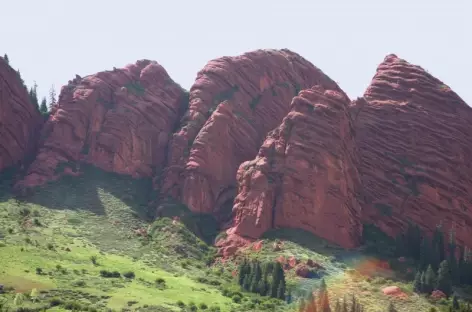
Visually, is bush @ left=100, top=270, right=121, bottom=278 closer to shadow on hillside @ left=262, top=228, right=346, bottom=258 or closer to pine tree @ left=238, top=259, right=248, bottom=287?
pine tree @ left=238, top=259, right=248, bottom=287

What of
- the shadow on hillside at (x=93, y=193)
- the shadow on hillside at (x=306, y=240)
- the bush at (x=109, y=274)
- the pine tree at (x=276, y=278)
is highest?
the shadow on hillside at (x=93, y=193)

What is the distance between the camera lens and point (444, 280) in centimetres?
8888

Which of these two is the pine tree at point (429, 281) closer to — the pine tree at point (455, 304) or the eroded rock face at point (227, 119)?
the pine tree at point (455, 304)

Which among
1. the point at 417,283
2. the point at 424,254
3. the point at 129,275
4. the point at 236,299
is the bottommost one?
the point at 236,299

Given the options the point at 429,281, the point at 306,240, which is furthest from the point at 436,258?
the point at 306,240

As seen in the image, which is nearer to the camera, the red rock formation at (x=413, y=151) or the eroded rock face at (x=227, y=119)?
the red rock formation at (x=413, y=151)

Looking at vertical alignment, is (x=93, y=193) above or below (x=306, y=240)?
above

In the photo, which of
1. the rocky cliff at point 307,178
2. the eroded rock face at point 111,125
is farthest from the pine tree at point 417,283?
the eroded rock face at point 111,125

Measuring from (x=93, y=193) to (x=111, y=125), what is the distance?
15.7 metres

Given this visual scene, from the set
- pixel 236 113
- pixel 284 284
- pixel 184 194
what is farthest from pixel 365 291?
pixel 236 113

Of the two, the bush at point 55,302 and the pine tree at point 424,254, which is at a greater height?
the pine tree at point 424,254

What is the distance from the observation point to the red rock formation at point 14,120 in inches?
4749

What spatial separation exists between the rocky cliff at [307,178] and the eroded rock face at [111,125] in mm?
24134

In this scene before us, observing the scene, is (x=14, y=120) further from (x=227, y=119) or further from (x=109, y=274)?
(x=109, y=274)
